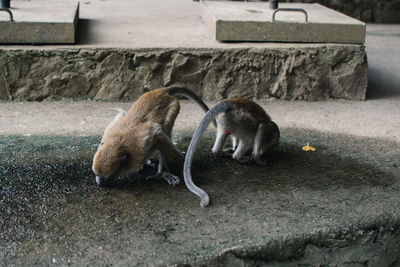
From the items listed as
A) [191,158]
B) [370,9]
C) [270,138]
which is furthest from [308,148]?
[370,9]

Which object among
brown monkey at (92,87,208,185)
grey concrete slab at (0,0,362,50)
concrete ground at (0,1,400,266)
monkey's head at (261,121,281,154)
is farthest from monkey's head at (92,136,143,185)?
grey concrete slab at (0,0,362,50)

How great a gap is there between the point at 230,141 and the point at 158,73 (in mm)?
1438

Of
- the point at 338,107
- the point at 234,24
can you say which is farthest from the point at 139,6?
the point at 338,107

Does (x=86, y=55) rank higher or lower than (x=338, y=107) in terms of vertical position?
higher

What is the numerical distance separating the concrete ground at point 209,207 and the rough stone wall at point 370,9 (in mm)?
5867

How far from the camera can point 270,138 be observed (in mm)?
3854

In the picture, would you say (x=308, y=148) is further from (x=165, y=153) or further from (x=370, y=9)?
(x=370, y=9)

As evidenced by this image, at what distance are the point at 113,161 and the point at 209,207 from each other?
0.70m

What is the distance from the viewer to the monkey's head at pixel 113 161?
124 inches

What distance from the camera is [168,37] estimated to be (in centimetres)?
583

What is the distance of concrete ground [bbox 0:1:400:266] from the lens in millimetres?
2732

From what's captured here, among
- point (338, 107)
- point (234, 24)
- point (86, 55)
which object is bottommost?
point (338, 107)

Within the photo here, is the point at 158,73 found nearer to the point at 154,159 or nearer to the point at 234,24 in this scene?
the point at 234,24

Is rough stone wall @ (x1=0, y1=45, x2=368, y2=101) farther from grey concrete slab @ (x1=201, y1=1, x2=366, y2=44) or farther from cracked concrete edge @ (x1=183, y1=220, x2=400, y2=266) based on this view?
cracked concrete edge @ (x1=183, y1=220, x2=400, y2=266)
